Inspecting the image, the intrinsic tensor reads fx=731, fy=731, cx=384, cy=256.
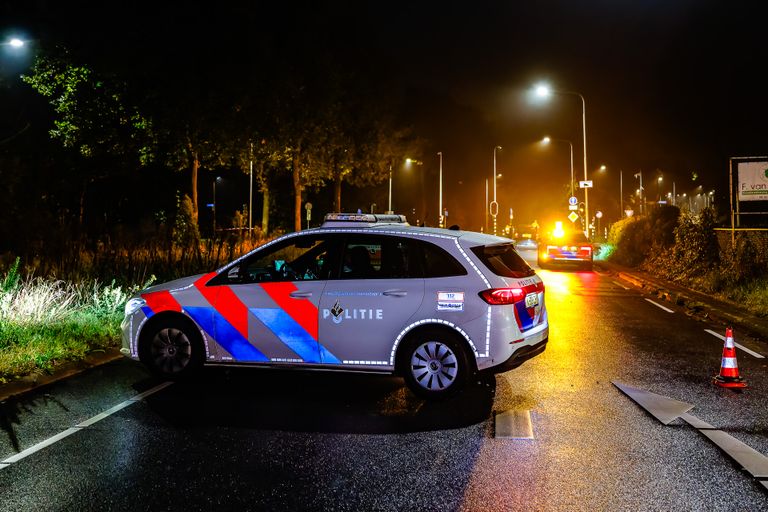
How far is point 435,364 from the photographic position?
6941mm

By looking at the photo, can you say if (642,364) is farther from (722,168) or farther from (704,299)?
(722,168)

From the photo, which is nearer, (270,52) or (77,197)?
(270,52)

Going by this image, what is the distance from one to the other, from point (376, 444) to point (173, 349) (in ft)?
10.1

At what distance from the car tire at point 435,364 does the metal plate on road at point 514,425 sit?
1.83 ft

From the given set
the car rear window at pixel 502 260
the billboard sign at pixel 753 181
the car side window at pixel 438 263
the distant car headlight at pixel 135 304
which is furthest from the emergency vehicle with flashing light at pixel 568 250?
the distant car headlight at pixel 135 304

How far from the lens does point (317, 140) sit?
3416 cm

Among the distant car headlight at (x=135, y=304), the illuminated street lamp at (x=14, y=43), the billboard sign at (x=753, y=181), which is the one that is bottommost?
the distant car headlight at (x=135, y=304)

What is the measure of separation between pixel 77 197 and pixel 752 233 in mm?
43058

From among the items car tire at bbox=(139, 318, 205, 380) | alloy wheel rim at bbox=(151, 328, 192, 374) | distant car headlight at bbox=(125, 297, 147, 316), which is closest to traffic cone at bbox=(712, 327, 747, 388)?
car tire at bbox=(139, 318, 205, 380)

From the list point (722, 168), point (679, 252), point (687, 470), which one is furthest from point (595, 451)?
point (722, 168)

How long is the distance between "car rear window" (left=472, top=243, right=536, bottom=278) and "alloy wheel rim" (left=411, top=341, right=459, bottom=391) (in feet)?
2.96

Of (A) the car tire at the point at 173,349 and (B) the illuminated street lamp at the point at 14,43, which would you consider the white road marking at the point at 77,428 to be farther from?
(B) the illuminated street lamp at the point at 14,43

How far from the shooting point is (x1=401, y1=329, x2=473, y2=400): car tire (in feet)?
22.5

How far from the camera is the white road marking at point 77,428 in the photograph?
538cm
